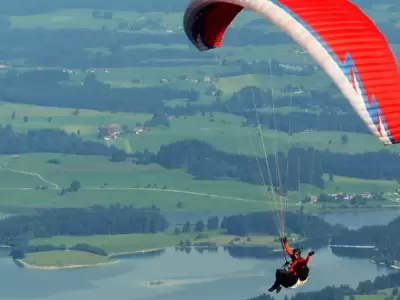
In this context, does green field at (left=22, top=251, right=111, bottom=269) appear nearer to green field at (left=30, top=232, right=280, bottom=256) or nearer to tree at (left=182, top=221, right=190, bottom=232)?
green field at (left=30, top=232, right=280, bottom=256)

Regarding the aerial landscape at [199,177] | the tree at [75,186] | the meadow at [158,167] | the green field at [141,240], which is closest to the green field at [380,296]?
the aerial landscape at [199,177]

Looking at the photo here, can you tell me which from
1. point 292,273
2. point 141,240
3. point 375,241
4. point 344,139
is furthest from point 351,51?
point 344,139

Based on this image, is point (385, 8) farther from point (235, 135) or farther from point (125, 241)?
point (125, 241)

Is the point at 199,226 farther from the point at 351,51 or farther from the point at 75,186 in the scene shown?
the point at 351,51

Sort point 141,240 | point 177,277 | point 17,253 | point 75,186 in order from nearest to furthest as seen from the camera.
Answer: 1. point 177,277
2. point 17,253
3. point 141,240
4. point 75,186

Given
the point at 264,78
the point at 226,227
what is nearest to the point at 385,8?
the point at 264,78

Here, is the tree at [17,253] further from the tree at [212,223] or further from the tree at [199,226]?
the tree at [212,223]

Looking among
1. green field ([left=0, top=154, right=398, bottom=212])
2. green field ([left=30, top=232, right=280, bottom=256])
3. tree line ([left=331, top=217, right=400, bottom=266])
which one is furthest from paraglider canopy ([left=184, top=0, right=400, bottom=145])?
green field ([left=0, top=154, right=398, bottom=212])
